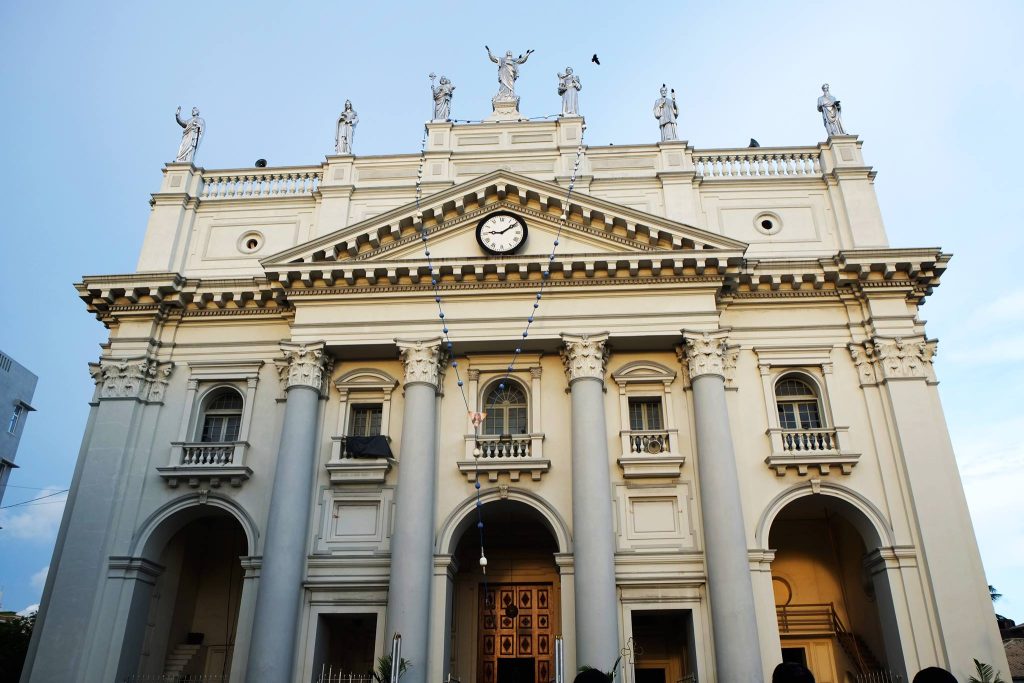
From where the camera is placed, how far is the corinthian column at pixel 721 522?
55.4 ft

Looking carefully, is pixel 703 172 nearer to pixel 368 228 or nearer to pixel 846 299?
pixel 846 299

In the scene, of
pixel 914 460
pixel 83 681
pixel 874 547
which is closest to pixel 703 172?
pixel 914 460

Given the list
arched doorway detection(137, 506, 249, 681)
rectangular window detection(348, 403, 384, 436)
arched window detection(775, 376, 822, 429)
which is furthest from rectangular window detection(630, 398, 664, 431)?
arched doorway detection(137, 506, 249, 681)

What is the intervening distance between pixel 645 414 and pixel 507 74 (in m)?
12.8

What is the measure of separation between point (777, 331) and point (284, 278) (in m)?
13.1

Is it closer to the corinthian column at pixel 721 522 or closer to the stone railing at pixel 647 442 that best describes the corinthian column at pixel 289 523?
the stone railing at pixel 647 442

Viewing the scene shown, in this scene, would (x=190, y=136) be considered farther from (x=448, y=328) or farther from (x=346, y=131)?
(x=448, y=328)

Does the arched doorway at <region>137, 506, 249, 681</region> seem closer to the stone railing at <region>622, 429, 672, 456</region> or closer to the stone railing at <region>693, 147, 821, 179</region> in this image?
the stone railing at <region>622, 429, 672, 456</region>

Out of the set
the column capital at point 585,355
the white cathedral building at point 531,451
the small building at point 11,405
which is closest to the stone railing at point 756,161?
the white cathedral building at point 531,451

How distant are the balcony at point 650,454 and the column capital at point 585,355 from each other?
5.62ft

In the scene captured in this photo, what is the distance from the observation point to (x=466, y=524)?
19703 millimetres

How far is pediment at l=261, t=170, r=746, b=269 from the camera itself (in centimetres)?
2075

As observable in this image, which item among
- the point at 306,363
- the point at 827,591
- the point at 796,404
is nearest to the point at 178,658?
the point at 306,363

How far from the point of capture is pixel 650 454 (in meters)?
19.5
